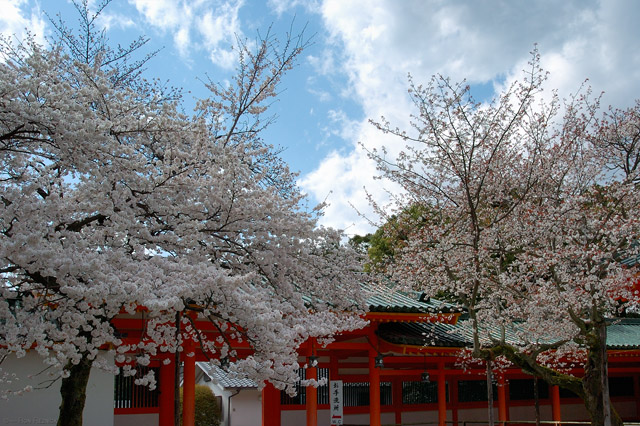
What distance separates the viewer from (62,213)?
485 cm

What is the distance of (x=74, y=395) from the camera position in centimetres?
568

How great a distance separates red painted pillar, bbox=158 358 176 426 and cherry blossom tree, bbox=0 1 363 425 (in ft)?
12.7

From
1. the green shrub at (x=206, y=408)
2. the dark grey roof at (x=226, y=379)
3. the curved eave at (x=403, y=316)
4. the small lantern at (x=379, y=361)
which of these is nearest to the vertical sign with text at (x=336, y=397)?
the small lantern at (x=379, y=361)

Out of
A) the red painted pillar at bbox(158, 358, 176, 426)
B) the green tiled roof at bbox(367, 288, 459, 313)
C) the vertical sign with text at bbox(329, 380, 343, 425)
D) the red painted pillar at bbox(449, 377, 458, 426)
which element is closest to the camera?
the green tiled roof at bbox(367, 288, 459, 313)

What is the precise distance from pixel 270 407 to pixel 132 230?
729cm

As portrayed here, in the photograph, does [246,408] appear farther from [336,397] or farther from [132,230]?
[132,230]

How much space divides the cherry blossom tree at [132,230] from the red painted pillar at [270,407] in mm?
5165

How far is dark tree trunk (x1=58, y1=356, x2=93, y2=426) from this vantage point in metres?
5.64

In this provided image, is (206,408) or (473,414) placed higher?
(473,414)

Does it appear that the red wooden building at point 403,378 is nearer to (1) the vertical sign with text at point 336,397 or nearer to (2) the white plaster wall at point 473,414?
(2) the white plaster wall at point 473,414

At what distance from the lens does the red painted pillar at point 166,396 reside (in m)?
9.38

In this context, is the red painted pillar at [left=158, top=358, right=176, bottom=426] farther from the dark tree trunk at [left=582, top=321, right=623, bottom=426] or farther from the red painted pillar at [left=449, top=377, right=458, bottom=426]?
the red painted pillar at [left=449, top=377, right=458, bottom=426]

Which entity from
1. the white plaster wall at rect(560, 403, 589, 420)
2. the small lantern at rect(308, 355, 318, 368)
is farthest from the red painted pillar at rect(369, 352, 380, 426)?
the white plaster wall at rect(560, 403, 589, 420)

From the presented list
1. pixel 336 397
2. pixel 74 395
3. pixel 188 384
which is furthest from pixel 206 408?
pixel 74 395
